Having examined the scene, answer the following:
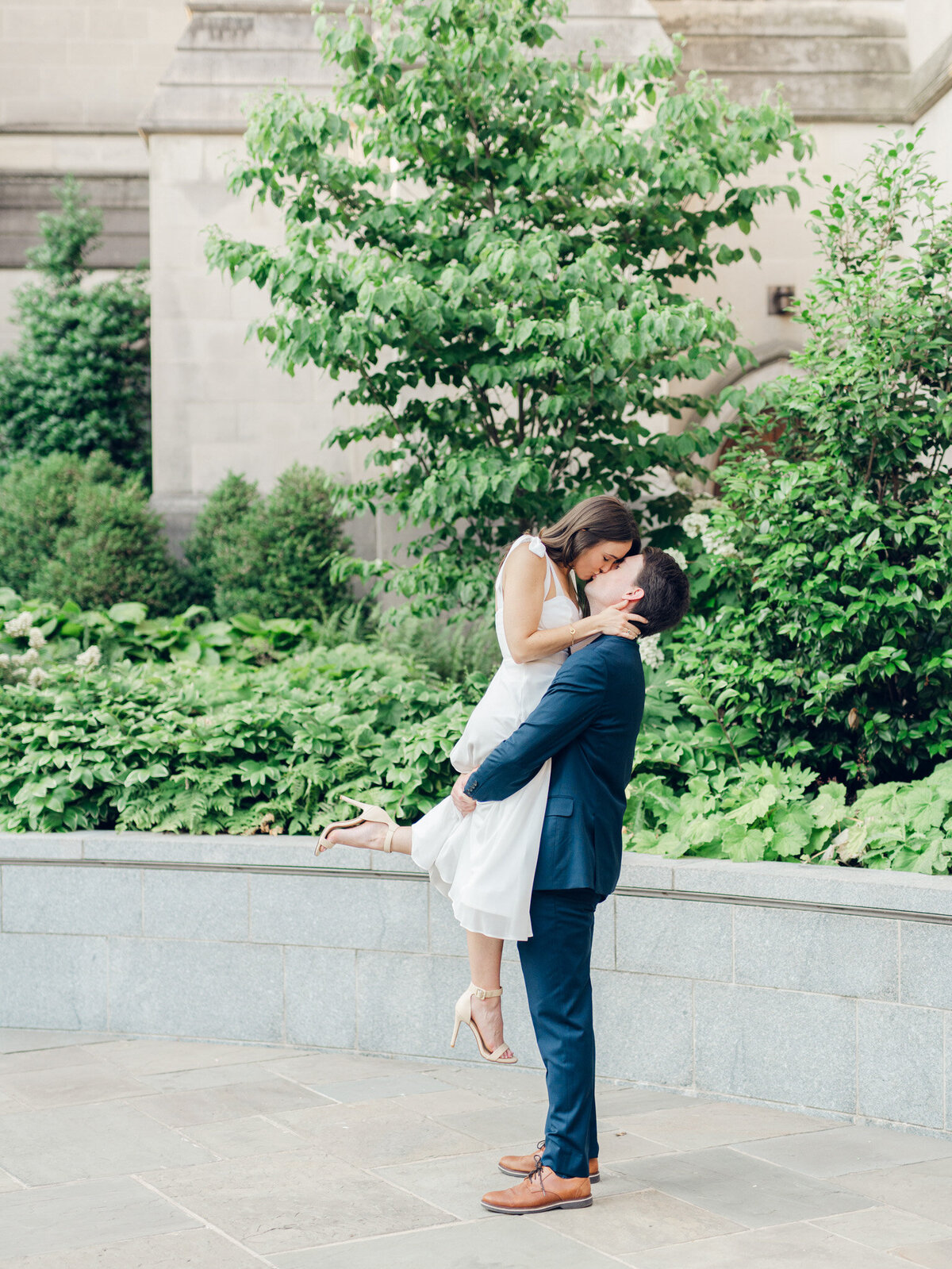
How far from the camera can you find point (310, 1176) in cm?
407

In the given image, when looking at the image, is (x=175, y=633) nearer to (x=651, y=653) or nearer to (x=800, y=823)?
(x=651, y=653)

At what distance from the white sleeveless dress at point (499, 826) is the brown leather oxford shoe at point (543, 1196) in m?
0.72

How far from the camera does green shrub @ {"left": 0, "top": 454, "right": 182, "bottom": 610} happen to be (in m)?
10.5

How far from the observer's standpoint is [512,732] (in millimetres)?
3838

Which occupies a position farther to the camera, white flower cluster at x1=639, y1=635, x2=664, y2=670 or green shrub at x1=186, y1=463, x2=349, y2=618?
green shrub at x1=186, y1=463, x2=349, y2=618

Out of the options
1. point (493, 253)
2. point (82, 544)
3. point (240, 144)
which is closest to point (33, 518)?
point (82, 544)

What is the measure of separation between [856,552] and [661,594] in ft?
6.75

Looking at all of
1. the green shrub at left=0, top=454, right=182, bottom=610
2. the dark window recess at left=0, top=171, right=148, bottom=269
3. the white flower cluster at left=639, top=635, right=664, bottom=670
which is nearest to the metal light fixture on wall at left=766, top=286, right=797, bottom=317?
the green shrub at left=0, top=454, right=182, bottom=610

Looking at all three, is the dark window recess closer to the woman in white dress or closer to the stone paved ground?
the stone paved ground

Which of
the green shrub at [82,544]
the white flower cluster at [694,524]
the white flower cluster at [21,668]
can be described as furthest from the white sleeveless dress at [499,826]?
the green shrub at [82,544]

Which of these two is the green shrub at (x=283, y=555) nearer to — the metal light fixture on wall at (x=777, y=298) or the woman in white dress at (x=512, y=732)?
the metal light fixture on wall at (x=777, y=298)

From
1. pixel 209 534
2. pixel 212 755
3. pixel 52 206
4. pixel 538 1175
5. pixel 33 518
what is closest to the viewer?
pixel 538 1175

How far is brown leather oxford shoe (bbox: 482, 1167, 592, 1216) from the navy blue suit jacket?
0.83 meters

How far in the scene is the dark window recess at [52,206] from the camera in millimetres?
14547
